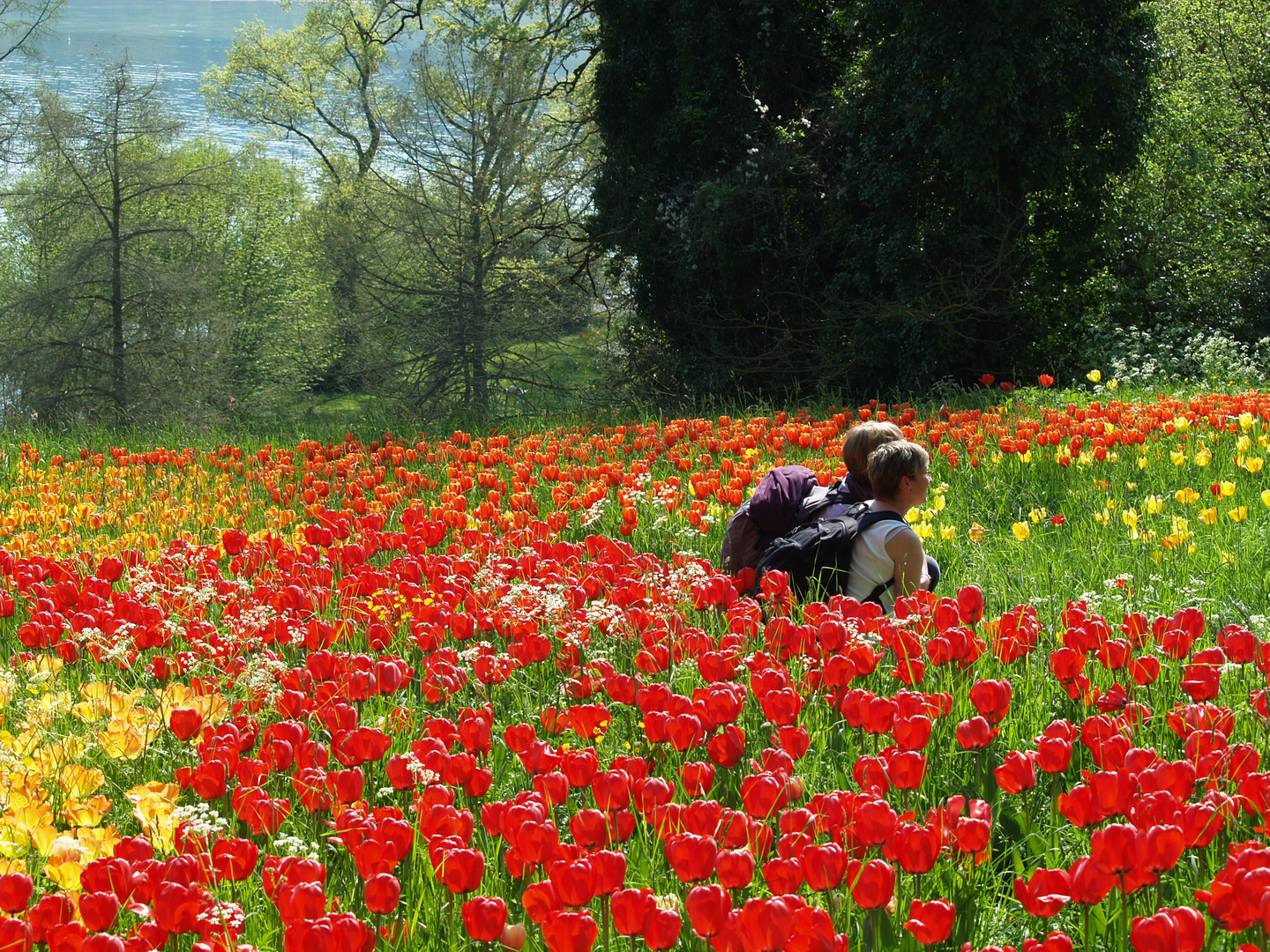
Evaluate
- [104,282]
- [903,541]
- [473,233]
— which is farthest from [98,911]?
[104,282]

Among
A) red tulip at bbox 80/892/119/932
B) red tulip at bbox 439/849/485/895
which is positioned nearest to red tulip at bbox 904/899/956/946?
red tulip at bbox 439/849/485/895

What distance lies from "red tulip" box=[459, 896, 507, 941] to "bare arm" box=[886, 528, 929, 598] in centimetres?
257

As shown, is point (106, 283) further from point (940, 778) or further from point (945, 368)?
point (940, 778)

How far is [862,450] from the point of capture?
4.45 m

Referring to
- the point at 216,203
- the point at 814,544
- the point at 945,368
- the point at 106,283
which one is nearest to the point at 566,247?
the point at 945,368

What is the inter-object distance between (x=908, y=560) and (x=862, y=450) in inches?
27.6

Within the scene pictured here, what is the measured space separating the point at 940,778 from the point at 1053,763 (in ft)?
1.15

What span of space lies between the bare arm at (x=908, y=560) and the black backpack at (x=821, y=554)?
0.41 ft

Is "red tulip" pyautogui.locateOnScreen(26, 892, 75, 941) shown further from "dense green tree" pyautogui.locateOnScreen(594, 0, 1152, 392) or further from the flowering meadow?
"dense green tree" pyautogui.locateOnScreen(594, 0, 1152, 392)

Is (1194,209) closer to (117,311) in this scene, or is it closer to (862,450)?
(862,450)

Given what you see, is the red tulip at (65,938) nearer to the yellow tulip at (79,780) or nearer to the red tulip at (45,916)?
the red tulip at (45,916)

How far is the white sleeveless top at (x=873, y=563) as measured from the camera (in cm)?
396

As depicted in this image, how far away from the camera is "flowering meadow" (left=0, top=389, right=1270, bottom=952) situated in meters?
1.71

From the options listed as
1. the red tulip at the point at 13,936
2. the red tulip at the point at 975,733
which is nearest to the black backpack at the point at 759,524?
the red tulip at the point at 975,733
